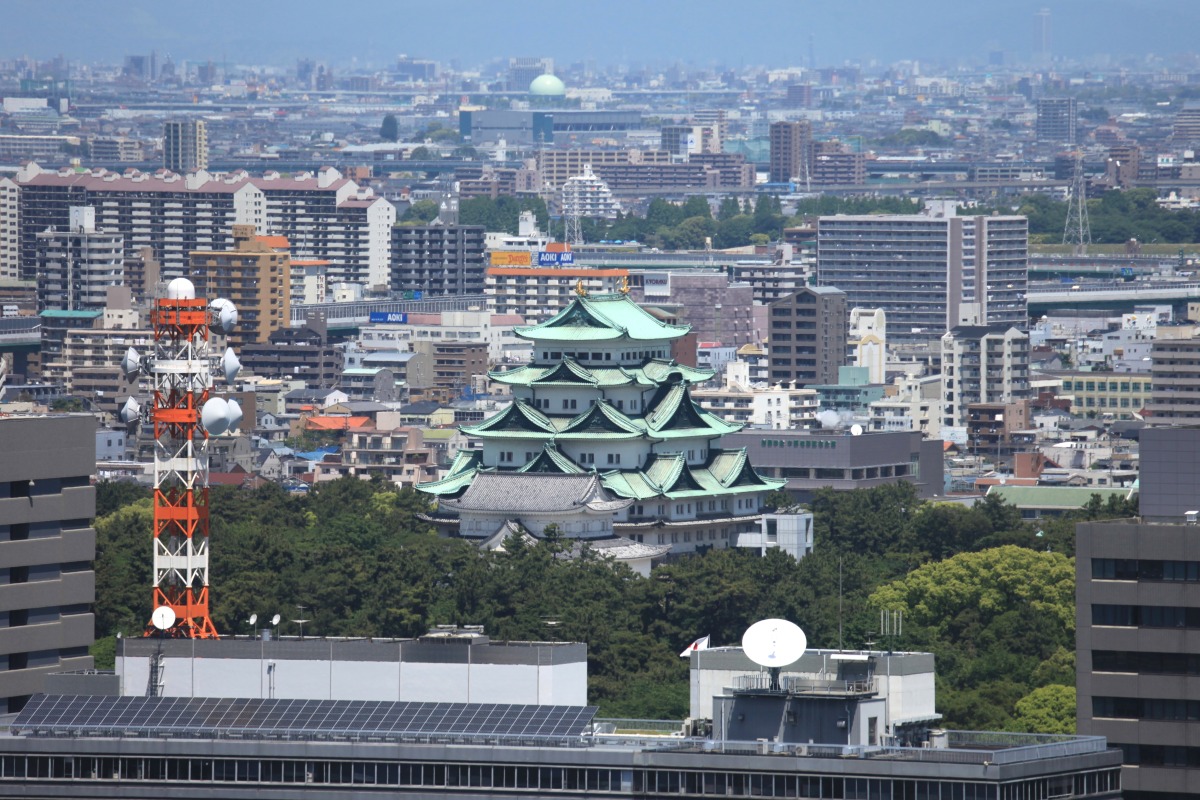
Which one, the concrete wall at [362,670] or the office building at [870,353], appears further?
the office building at [870,353]

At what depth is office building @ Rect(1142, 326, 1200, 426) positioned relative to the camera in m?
144

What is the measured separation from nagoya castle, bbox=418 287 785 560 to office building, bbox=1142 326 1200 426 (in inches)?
1979

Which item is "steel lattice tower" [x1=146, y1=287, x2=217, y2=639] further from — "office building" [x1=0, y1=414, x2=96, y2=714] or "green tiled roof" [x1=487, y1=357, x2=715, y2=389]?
"green tiled roof" [x1=487, y1=357, x2=715, y2=389]

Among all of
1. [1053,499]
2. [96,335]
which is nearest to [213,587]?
[1053,499]

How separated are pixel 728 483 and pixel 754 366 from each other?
264ft

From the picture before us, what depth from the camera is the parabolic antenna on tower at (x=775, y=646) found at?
47812mm

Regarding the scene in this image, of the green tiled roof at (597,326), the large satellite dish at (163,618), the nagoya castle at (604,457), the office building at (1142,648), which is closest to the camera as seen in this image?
the office building at (1142,648)

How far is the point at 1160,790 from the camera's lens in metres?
53.2

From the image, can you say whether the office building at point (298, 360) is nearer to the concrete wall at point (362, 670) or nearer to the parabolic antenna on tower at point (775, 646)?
the concrete wall at point (362, 670)

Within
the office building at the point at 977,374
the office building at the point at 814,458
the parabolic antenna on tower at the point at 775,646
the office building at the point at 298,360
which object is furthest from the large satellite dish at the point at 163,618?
the office building at the point at 298,360

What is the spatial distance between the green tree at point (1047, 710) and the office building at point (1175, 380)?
260 ft

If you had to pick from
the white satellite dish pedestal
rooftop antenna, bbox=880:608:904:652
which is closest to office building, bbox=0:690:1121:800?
the white satellite dish pedestal

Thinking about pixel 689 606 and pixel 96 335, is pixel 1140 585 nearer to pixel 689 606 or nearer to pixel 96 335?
pixel 689 606

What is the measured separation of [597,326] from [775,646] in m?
49.1
